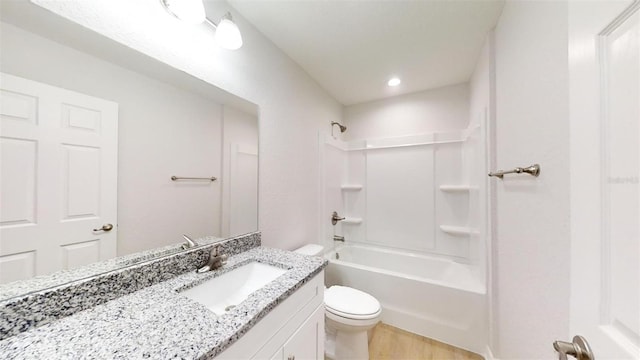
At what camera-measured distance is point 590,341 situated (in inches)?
16.8

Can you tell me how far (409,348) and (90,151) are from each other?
2.26 m

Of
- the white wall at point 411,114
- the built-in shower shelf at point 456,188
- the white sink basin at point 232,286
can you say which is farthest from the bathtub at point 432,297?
the white wall at point 411,114

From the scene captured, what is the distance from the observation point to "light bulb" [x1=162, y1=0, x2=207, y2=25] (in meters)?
0.91

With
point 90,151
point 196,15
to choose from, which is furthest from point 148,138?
point 196,15

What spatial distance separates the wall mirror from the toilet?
1.03 meters

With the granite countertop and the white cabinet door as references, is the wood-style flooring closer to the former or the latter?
the white cabinet door

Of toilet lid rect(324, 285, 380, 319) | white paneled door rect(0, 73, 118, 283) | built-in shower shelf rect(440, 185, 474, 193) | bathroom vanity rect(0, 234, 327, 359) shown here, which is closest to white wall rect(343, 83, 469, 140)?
built-in shower shelf rect(440, 185, 474, 193)

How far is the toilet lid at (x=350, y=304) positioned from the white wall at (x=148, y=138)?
949 millimetres

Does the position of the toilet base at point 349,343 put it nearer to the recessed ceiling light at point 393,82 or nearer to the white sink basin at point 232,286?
the white sink basin at point 232,286

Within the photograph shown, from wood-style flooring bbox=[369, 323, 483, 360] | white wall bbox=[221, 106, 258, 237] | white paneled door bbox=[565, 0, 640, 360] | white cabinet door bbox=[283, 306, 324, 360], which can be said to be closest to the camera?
white paneled door bbox=[565, 0, 640, 360]

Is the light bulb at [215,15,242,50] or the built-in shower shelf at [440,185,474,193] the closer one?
the light bulb at [215,15,242,50]

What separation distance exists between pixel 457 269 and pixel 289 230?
1.69m

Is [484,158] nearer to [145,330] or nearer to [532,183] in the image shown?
[532,183]

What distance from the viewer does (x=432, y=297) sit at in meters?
1.70
